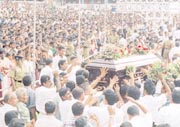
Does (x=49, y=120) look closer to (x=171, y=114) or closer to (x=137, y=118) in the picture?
(x=137, y=118)

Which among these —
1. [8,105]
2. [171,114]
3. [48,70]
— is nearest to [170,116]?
[171,114]

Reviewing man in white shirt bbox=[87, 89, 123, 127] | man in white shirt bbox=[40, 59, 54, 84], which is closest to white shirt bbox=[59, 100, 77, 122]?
man in white shirt bbox=[87, 89, 123, 127]

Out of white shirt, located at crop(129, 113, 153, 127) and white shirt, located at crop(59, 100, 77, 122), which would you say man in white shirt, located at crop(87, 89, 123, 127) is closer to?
white shirt, located at crop(129, 113, 153, 127)

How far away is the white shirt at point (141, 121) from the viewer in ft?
16.9

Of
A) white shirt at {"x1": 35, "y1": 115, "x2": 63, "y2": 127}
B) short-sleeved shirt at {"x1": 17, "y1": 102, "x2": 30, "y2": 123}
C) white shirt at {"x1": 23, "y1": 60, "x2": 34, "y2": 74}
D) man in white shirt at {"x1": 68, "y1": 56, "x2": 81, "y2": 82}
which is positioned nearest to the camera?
white shirt at {"x1": 35, "y1": 115, "x2": 63, "y2": 127}

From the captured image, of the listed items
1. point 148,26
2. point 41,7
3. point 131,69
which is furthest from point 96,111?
point 41,7

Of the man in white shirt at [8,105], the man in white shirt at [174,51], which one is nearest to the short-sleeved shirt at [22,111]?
the man in white shirt at [8,105]

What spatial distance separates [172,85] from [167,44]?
484cm

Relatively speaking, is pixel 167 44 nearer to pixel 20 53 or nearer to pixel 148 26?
pixel 20 53

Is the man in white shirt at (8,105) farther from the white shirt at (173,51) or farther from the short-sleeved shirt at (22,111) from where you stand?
the white shirt at (173,51)

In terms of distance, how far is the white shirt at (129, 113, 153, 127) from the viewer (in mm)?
5145

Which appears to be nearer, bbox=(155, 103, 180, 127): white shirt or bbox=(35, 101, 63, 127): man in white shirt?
bbox=(35, 101, 63, 127): man in white shirt

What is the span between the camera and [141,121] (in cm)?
521

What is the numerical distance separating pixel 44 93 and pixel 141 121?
1.73m
